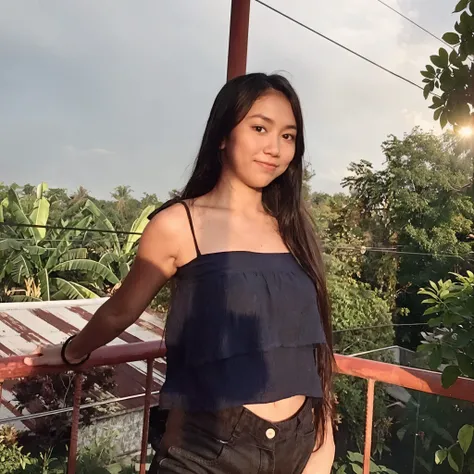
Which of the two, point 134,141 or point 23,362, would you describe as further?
point 134,141

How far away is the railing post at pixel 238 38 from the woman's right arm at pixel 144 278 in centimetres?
76

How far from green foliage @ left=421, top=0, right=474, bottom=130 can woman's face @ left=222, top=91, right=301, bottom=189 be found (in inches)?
22.0

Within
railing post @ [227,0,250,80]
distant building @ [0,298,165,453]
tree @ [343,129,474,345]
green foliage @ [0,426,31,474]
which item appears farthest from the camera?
tree @ [343,129,474,345]

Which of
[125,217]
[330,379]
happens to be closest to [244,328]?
[330,379]

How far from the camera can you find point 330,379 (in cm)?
111

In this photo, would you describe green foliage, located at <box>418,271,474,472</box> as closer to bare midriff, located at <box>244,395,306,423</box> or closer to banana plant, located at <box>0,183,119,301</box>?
bare midriff, located at <box>244,395,306,423</box>

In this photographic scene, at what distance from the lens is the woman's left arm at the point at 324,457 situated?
3.39 ft

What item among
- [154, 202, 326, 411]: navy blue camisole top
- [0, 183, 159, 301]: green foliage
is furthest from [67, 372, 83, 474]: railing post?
[0, 183, 159, 301]: green foliage

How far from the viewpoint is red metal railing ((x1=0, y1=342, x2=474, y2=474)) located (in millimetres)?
1054

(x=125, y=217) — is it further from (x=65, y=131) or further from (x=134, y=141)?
(x=65, y=131)

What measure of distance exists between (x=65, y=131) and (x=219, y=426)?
12.4 m

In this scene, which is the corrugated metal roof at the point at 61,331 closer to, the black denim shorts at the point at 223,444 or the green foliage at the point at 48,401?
the green foliage at the point at 48,401

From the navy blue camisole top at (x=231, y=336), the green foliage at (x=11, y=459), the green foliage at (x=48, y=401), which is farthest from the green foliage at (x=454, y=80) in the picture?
the green foliage at (x=48, y=401)

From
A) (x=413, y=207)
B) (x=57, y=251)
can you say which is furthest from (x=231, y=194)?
(x=413, y=207)
